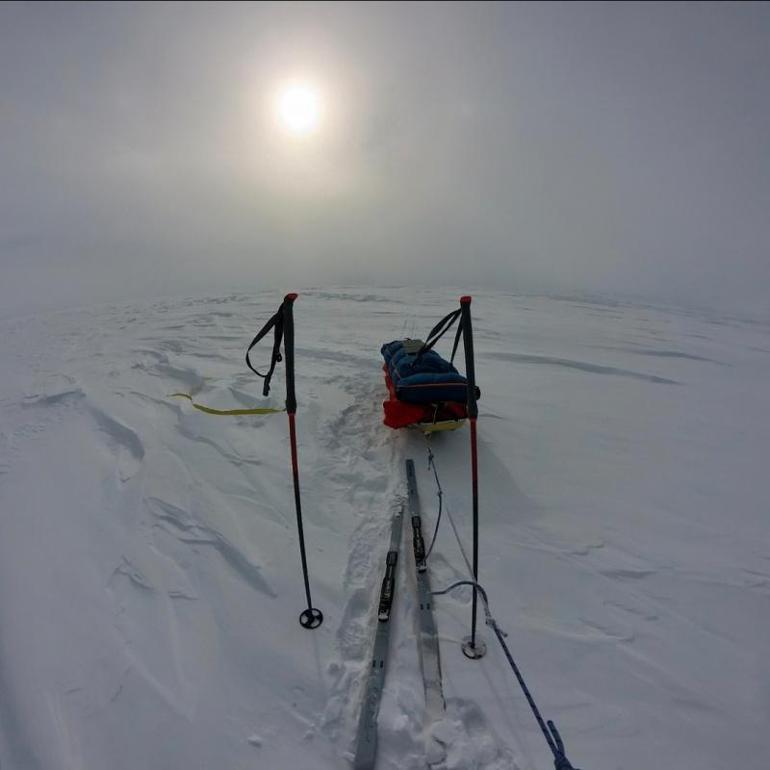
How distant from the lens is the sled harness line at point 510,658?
67.5 inches

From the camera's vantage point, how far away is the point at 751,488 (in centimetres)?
430

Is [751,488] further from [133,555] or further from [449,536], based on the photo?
[133,555]

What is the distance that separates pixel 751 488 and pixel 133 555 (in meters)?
Answer: 6.65

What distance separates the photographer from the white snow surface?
7.18ft

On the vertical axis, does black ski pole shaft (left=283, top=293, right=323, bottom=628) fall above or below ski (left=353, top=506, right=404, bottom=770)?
above

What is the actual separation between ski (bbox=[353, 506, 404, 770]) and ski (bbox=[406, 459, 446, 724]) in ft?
0.71

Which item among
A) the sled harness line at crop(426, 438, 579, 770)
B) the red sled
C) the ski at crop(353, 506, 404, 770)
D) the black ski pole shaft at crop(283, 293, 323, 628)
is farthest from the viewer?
the red sled

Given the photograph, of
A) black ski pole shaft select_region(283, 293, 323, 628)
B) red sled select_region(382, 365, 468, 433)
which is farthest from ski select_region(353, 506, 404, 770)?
red sled select_region(382, 365, 468, 433)

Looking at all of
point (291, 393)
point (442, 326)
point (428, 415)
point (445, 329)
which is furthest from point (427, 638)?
point (442, 326)

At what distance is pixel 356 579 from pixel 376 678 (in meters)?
0.84

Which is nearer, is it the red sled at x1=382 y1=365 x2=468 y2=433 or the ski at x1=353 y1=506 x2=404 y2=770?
the ski at x1=353 y1=506 x2=404 y2=770

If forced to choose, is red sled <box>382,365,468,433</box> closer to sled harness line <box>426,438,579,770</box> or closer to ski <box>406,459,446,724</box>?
sled harness line <box>426,438,579,770</box>

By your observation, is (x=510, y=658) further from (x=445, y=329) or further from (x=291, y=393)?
(x=445, y=329)

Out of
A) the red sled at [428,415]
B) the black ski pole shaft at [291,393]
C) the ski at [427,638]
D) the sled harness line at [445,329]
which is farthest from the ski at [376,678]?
the sled harness line at [445,329]
